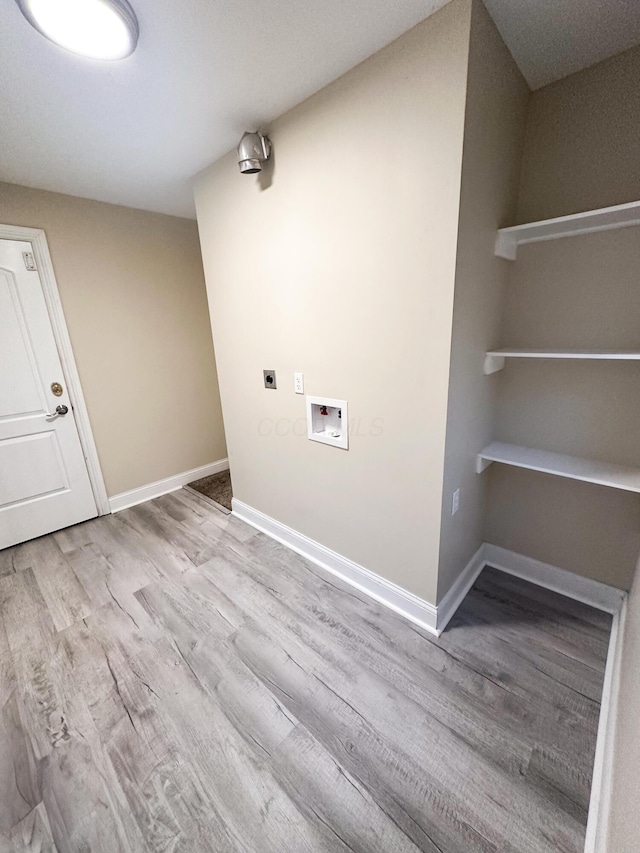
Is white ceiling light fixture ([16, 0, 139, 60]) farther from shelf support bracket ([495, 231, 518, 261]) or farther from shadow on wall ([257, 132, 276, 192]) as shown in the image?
shelf support bracket ([495, 231, 518, 261])

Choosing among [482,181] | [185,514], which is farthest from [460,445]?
[185,514]

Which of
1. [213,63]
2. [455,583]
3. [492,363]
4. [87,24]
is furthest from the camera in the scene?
[455,583]

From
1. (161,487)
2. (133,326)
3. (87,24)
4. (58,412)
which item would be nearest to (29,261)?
(133,326)

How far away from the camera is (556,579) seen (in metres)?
1.83

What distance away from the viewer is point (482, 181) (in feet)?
4.22

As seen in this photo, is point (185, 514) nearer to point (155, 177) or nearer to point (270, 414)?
point (270, 414)

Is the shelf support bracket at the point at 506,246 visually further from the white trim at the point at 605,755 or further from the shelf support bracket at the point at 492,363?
the white trim at the point at 605,755

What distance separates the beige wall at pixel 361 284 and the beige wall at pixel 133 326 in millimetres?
939

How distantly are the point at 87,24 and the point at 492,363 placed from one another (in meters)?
1.93

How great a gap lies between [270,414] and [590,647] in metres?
1.99

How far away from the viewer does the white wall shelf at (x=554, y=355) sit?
1229 mm

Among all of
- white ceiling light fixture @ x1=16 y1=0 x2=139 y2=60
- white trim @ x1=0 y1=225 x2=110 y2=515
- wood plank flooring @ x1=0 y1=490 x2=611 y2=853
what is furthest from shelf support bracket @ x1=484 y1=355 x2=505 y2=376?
white trim @ x1=0 y1=225 x2=110 y2=515

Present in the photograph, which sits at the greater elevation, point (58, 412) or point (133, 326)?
point (133, 326)

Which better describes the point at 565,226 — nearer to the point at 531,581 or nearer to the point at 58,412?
the point at 531,581
